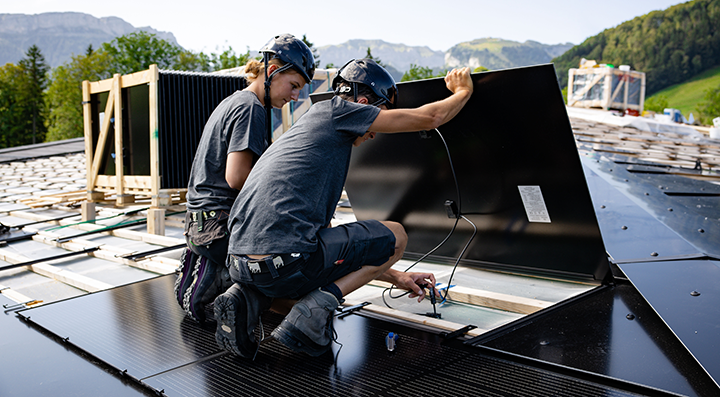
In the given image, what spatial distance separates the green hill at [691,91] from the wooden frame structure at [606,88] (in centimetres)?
5559

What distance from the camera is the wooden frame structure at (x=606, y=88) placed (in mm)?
19312

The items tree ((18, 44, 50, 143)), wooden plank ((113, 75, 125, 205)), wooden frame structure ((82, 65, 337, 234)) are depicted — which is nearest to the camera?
wooden frame structure ((82, 65, 337, 234))

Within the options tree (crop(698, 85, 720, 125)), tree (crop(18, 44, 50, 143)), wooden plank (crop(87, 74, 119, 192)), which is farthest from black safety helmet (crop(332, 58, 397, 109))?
tree (crop(18, 44, 50, 143))

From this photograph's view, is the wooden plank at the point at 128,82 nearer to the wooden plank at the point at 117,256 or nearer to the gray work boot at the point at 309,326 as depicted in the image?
the wooden plank at the point at 117,256

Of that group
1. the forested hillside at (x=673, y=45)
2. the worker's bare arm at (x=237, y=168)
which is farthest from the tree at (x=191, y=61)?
the worker's bare arm at (x=237, y=168)

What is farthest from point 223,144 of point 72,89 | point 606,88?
point 72,89

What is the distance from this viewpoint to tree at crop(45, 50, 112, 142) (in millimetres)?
57438

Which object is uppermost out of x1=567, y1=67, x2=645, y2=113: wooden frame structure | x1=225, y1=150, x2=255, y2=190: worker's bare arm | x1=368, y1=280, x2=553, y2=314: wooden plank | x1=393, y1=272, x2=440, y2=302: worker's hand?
x1=567, y1=67, x2=645, y2=113: wooden frame structure

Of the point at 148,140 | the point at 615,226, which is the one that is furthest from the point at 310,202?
the point at 148,140

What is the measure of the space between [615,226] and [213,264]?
310 cm

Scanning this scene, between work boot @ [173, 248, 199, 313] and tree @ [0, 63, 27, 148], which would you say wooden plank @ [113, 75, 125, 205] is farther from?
tree @ [0, 63, 27, 148]

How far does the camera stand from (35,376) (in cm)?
215

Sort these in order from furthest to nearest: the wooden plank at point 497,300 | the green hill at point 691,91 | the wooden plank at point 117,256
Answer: the green hill at point 691,91 < the wooden plank at point 117,256 < the wooden plank at point 497,300

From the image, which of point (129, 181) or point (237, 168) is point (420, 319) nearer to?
point (237, 168)
